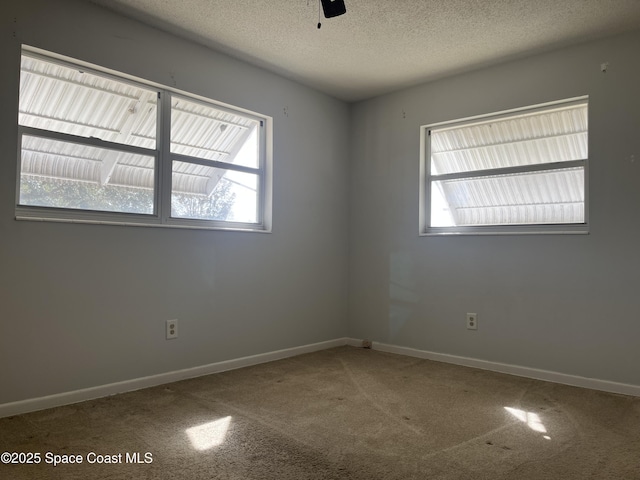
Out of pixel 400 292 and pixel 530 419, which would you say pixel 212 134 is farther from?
pixel 530 419

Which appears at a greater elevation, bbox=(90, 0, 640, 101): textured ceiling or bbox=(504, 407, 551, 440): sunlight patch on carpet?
bbox=(90, 0, 640, 101): textured ceiling

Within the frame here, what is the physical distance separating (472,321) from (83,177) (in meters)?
3.11

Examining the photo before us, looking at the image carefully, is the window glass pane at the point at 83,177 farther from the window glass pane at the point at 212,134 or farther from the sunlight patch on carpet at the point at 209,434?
the sunlight patch on carpet at the point at 209,434

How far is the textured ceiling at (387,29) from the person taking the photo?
2924 mm

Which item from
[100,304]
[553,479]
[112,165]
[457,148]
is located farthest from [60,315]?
[457,148]

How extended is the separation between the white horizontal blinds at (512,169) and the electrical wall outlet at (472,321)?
30.5 inches

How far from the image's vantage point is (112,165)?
3.07 meters

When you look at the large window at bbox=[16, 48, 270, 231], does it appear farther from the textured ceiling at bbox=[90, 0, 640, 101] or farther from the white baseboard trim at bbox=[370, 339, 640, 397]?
the white baseboard trim at bbox=[370, 339, 640, 397]

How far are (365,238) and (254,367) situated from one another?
1.70 m

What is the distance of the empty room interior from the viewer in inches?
94.3

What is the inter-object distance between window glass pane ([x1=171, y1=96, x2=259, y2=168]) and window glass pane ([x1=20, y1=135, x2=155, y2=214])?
1.16 feet

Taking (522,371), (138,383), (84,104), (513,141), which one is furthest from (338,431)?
(513,141)

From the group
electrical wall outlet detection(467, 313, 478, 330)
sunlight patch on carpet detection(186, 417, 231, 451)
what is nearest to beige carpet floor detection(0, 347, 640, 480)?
sunlight patch on carpet detection(186, 417, 231, 451)

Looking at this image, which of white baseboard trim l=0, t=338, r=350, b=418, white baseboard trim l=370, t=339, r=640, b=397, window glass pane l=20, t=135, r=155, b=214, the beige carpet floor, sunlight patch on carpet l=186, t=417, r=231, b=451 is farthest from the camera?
white baseboard trim l=370, t=339, r=640, b=397
